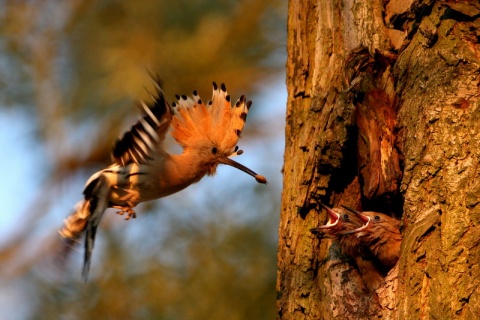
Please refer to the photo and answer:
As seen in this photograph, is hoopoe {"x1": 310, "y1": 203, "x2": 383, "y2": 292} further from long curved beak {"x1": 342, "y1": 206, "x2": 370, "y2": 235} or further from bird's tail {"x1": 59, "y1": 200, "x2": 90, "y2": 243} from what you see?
bird's tail {"x1": 59, "y1": 200, "x2": 90, "y2": 243}

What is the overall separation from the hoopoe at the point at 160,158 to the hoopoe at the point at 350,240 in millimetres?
728

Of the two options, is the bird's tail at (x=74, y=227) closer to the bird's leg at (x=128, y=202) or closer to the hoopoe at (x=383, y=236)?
the bird's leg at (x=128, y=202)

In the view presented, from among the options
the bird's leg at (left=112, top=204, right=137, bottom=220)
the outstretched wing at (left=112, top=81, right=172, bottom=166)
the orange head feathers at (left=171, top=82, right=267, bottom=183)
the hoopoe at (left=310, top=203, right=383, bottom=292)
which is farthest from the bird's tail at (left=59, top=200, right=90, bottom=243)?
the hoopoe at (left=310, top=203, right=383, bottom=292)

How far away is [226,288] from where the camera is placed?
484cm

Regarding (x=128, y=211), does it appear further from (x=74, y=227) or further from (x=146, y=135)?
(x=146, y=135)

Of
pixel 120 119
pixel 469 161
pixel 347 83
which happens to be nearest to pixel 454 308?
pixel 469 161

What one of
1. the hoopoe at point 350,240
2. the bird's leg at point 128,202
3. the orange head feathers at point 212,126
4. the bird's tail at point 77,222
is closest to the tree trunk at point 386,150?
the hoopoe at point 350,240

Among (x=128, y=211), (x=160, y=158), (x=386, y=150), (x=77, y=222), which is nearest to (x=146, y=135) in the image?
(x=160, y=158)

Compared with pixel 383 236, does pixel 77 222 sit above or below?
above

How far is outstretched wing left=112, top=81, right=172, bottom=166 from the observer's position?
11.6ft

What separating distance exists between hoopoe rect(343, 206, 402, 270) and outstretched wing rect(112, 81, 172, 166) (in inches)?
37.5

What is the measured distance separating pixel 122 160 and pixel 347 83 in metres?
1.26

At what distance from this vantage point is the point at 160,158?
153 inches

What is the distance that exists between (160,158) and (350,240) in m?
1.16
